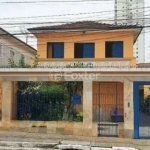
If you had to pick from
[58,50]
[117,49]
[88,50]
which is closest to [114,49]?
[117,49]

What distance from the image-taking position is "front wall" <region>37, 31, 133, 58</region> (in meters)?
21.0

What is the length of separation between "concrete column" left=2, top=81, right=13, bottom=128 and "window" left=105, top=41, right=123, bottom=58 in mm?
8858

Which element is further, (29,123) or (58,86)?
(58,86)

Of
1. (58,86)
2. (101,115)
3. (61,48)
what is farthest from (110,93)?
(61,48)

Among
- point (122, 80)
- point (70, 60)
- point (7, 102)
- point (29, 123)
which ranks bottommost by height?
point (29, 123)

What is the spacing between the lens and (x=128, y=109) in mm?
13453

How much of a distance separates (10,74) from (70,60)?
25.0 feet

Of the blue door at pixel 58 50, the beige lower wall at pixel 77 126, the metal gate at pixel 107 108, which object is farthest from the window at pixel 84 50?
the beige lower wall at pixel 77 126

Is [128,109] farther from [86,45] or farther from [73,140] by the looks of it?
[86,45]

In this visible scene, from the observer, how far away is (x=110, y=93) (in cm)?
1472

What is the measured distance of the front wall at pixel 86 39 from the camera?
69.0 ft

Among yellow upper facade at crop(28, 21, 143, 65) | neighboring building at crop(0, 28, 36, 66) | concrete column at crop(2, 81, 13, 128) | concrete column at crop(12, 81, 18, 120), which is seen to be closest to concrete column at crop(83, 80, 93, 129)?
concrete column at crop(12, 81, 18, 120)

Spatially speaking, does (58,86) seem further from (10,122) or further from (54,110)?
(10,122)

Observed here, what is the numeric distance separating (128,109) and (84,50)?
8888 mm
